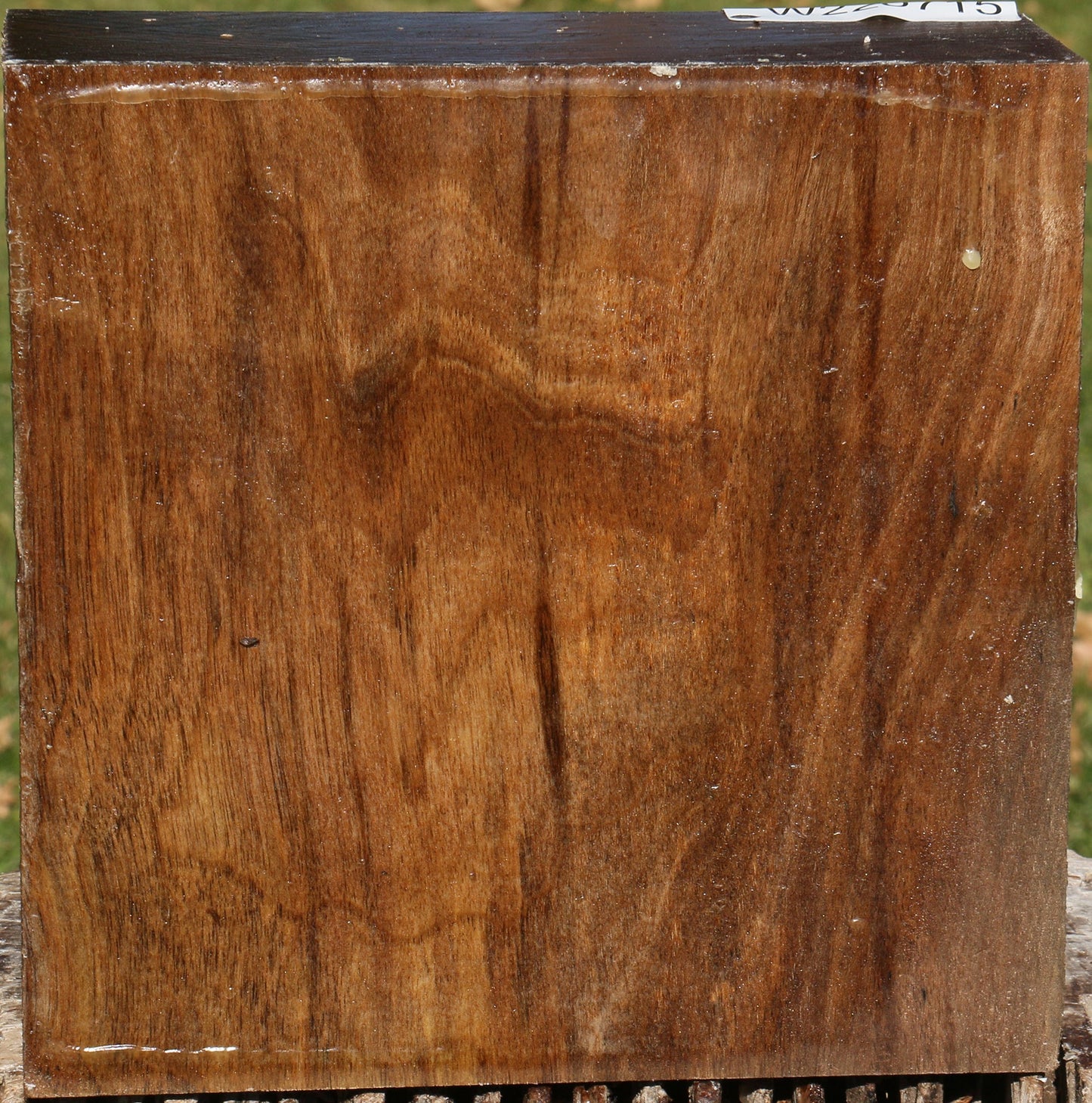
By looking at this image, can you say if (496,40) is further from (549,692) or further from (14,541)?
(14,541)

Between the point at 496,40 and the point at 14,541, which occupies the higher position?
the point at 496,40

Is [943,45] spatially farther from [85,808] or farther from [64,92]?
[85,808]

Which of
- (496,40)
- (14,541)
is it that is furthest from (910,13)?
(14,541)

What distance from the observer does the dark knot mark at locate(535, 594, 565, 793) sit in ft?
3.65

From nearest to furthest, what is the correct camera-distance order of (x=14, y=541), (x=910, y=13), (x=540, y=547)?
(x=540, y=547), (x=910, y=13), (x=14, y=541)

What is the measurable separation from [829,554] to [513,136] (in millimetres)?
410

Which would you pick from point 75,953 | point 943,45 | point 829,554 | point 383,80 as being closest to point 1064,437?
A: point 829,554

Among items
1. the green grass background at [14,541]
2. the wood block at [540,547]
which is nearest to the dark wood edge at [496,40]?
the wood block at [540,547]

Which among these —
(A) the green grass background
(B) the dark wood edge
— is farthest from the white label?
(A) the green grass background

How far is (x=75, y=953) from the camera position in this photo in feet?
3.81

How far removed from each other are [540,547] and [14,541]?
7.13ft

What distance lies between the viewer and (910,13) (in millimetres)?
1219

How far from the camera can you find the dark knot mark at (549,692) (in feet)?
3.65

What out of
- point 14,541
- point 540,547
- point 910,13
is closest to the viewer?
point 540,547
